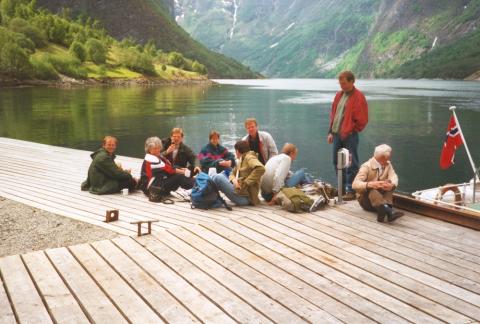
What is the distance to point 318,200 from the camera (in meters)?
8.92

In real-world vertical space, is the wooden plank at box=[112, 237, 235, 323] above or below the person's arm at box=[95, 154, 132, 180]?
below

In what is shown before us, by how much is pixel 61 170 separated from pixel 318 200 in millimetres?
8785

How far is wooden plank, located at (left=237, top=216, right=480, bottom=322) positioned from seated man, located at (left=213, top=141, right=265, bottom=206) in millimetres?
980

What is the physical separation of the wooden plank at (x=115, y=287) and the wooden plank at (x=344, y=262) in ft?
8.23

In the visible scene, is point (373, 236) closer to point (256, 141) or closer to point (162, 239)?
point (162, 239)

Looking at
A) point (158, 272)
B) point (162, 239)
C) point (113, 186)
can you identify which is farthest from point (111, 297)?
point (113, 186)

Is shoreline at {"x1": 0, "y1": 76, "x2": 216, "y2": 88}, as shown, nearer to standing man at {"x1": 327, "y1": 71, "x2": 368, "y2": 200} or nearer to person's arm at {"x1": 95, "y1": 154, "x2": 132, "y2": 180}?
person's arm at {"x1": 95, "y1": 154, "x2": 132, "y2": 180}

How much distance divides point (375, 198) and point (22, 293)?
577 centimetres

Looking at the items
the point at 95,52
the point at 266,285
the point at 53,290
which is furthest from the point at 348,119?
the point at 95,52

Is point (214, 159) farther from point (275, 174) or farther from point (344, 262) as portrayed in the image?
point (344, 262)

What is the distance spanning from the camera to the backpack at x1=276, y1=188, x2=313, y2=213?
28.8 feet

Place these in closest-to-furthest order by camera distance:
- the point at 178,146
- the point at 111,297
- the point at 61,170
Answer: the point at 111,297 < the point at 178,146 < the point at 61,170

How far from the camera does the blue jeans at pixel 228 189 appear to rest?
9297 millimetres

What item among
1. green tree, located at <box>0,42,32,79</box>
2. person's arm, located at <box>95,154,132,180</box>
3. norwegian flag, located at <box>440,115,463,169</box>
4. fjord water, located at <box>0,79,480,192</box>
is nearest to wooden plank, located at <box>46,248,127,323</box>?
person's arm, located at <box>95,154,132,180</box>
